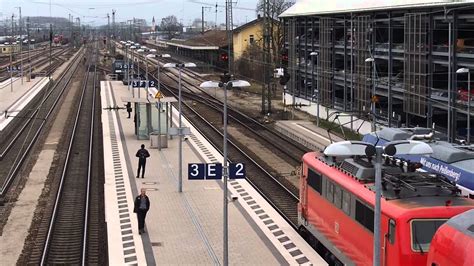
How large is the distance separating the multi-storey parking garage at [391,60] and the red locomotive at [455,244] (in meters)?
17.8

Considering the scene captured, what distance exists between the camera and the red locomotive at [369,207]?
11.3 metres

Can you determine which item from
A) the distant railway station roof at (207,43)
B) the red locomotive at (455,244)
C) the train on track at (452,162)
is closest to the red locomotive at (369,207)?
the train on track at (452,162)

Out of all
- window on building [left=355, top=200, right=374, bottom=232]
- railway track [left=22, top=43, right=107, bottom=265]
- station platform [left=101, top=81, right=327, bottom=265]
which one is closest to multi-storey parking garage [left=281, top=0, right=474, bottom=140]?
station platform [left=101, top=81, right=327, bottom=265]

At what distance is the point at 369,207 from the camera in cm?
1264

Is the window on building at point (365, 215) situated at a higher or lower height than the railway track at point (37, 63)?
lower

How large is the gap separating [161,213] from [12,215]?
463 cm

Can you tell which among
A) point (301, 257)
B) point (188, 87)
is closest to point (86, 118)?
point (188, 87)

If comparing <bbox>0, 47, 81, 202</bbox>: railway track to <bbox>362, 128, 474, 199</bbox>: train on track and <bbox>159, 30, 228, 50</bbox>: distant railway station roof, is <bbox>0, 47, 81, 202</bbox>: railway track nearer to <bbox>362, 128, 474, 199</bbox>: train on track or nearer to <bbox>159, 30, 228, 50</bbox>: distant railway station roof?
<bbox>362, 128, 474, 199</bbox>: train on track

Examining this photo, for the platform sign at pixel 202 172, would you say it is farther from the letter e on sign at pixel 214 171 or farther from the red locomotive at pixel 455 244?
the red locomotive at pixel 455 244

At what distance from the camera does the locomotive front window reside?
11.2 meters

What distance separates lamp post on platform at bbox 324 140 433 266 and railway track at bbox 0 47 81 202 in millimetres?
15389

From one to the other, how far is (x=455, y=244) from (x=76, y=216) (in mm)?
14976

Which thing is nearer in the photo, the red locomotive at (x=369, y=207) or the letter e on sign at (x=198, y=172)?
the red locomotive at (x=369, y=207)

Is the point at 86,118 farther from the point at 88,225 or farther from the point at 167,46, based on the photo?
the point at 167,46
